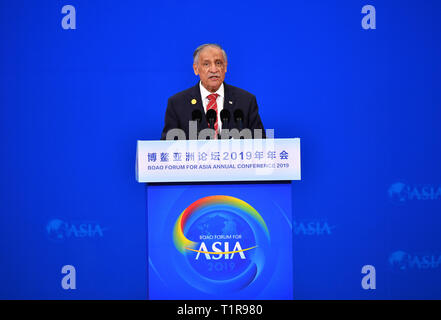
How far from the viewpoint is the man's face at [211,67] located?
2619mm

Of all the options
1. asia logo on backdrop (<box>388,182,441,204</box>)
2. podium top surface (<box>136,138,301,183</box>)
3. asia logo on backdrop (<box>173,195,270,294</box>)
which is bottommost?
asia logo on backdrop (<box>173,195,270,294</box>)

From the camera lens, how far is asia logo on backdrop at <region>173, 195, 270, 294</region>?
6.84ft

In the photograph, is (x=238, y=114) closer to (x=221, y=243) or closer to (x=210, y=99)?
(x=210, y=99)

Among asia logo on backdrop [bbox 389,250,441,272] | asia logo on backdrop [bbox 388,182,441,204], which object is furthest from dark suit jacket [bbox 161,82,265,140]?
asia logo on backdrop [bbox 389,250,441,272]

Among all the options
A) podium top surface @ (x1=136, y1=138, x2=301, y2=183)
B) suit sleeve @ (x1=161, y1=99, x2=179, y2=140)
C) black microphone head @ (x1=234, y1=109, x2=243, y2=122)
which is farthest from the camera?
suit sleeve @ (x1=161, y1=99, x2=179, y2=140)

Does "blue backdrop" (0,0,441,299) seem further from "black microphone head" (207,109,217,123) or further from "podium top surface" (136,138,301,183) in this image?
"podium top surface" (136,138,301,183)

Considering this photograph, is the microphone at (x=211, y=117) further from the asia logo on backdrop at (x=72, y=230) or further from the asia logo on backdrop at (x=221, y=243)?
the asia logo on backdrop at (x=72, y=230)

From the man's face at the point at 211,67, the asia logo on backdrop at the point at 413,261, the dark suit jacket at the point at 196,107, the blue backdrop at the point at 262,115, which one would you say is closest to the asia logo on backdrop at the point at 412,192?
the blue backdrop at the point at 262,115

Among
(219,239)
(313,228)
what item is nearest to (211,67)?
(219,239)

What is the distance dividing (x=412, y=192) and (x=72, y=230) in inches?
86.2

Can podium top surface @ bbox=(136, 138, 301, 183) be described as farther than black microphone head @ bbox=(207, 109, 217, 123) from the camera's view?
No

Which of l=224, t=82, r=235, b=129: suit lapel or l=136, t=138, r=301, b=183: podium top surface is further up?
l=224, t=82, r=235, b=129: suit lapel

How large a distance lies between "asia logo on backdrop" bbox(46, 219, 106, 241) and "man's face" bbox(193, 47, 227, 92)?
4.06 feet
